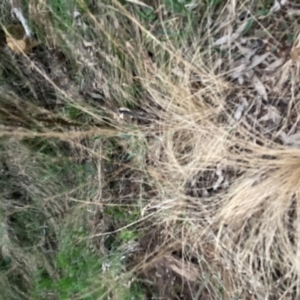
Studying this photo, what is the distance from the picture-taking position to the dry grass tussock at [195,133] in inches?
56.5

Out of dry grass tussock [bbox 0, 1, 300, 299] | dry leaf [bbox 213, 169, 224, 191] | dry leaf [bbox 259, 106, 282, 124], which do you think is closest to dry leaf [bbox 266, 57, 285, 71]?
dry grass tussock [bbox 0, 1, 300, 299]

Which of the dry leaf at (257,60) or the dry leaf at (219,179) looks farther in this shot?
the dry leaf at (219,179)

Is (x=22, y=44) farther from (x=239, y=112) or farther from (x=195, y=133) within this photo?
(x=239, y=112)

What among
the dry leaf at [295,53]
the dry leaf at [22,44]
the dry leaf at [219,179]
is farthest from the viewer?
the dry leaf at [22,44]

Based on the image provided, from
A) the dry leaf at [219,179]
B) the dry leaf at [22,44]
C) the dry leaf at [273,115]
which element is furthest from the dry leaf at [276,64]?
the dry leaf at [22,44]

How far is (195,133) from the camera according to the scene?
1.54 m

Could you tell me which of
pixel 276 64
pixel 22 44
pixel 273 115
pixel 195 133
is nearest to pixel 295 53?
pixel 276 64

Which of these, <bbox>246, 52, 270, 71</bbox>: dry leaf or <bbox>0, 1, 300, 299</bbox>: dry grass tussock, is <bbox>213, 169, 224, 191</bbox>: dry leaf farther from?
<bbox>246, 52, 270, 71</bbox>: dry leaf

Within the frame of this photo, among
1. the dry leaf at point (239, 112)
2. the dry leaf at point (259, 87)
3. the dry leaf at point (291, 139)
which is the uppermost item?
the dry leaf at point (259, 87)

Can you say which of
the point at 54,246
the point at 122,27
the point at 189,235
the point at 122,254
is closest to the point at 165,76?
the point at 122,27


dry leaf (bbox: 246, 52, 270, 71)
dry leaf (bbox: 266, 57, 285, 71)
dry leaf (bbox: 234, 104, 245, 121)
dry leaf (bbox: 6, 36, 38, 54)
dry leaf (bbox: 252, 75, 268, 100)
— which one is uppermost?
dry leaf (bbox: 6, 36, 38, 54)

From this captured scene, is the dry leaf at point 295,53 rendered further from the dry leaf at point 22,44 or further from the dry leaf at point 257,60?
the dry leaf at point 22,44

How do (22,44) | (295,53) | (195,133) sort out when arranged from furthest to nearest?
(22,44)
(195,133)
(295,53)

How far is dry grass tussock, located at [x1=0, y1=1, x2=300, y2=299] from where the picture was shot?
56.5 inches
